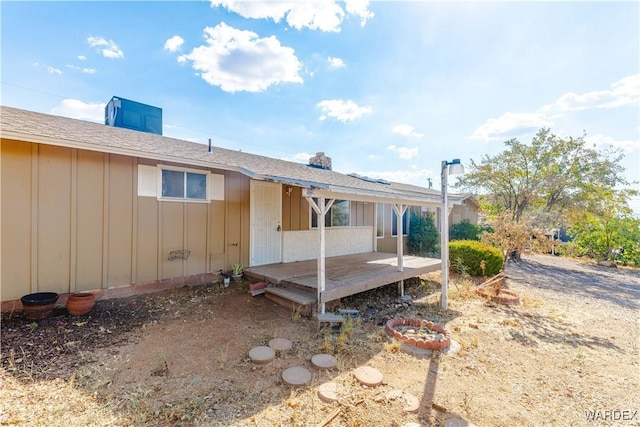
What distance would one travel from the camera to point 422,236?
12.6m

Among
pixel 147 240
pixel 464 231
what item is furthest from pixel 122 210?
pixel 464 231

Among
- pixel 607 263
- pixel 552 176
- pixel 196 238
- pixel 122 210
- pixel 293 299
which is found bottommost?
pixel 607 263

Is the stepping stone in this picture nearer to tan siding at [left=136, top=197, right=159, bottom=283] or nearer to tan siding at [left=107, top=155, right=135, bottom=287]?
tan siding at [left=136, top=197, right=159, bottom=283]

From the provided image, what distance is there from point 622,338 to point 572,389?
282 cm

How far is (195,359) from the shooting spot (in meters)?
3.47

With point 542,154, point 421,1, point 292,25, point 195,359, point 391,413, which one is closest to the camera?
point 391,413

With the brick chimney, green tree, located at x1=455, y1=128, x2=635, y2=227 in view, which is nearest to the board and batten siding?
the brick chimney

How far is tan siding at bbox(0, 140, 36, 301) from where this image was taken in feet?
13.7

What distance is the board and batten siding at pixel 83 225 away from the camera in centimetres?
425

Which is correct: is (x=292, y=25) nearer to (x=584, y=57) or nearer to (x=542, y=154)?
(x=584, y=57)

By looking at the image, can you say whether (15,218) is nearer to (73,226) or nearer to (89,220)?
(73,226)

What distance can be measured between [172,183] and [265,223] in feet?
8.05

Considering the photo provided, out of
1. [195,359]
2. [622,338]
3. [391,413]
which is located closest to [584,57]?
[622,338]

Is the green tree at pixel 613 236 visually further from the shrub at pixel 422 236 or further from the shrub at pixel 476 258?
the shrub at pixel 476 258
